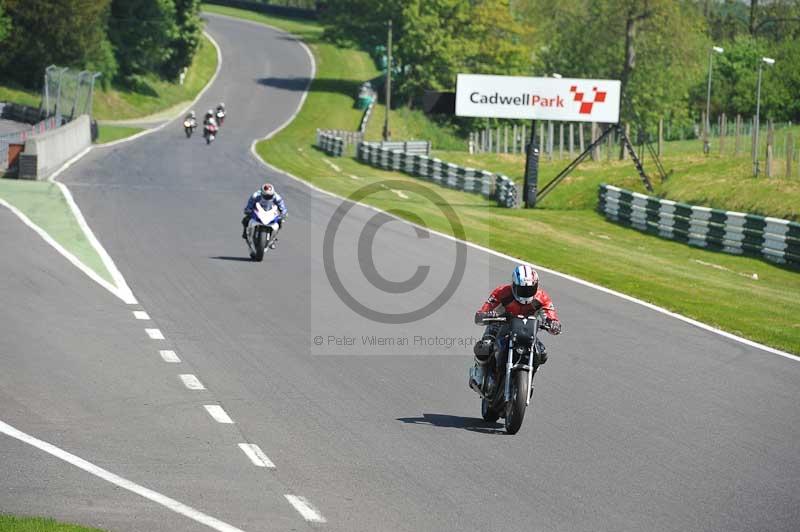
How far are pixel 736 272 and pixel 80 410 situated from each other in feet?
70.6

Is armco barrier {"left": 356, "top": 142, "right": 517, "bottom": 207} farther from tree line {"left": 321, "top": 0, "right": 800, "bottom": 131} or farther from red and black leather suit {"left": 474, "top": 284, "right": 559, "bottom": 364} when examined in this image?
red and black leather suit {"left": 474, "top": 284, "right": 559, "bottom": 364}

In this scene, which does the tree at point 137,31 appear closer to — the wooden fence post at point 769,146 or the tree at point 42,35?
the tree at point 42,35

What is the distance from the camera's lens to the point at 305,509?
9305 mm

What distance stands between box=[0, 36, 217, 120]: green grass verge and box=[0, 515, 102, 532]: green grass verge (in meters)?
65.6

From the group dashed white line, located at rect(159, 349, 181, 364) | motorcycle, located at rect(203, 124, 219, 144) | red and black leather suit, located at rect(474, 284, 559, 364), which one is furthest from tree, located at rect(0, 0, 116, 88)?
red and black leather suit, located at rect(474, 284, 559, 364)

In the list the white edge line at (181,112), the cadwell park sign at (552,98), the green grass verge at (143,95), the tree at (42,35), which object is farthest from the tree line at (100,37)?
the cadwell park sign at (552,98)

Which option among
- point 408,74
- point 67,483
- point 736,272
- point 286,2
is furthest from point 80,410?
point 286,2

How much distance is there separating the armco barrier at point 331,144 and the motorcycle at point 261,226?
42866 mm

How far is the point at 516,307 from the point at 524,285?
1.40ft

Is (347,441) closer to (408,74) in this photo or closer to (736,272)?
(736,272)

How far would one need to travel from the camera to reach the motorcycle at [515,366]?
11844mm

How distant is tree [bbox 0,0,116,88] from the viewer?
7525cm

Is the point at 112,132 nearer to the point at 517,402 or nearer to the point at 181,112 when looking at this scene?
the point at 181,112

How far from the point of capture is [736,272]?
Answer: 30.9m
